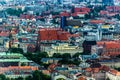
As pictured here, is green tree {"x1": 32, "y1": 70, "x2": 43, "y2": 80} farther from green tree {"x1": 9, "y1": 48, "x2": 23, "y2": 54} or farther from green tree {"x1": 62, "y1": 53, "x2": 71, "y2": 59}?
green tree {"x1": 9, "y1": 48, "x2": 23, "y2": 54}

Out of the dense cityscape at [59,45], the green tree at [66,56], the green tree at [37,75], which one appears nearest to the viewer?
the green tree at [37,75]

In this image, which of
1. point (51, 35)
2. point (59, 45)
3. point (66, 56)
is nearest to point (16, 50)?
point (59, 45)

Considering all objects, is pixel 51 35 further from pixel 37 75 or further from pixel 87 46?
pixel 37 75

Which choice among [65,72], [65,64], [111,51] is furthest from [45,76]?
[111,51]

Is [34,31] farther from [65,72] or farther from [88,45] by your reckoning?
[65,72]

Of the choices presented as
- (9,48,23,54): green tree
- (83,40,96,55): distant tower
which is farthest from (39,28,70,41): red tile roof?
(9,48,23,54): green tree

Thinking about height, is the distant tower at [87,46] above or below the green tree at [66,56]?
below

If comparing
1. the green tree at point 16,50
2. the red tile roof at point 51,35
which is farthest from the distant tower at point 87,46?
the green tree at point 16,50

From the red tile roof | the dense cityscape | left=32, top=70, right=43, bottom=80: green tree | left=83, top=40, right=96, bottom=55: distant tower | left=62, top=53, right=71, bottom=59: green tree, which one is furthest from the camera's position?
the red tile roof

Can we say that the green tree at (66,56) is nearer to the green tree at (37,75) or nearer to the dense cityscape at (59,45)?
the dense cityscape at (59,45)
